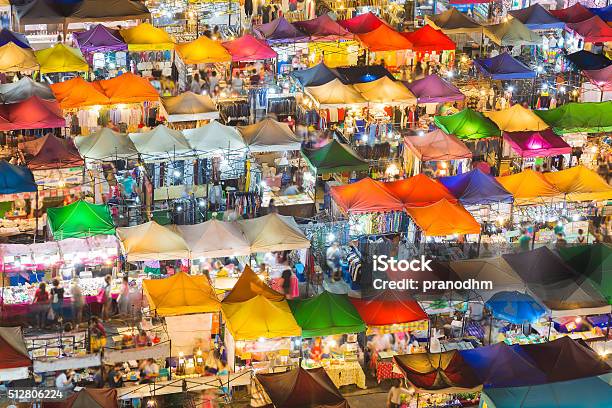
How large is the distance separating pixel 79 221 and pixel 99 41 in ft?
37.6

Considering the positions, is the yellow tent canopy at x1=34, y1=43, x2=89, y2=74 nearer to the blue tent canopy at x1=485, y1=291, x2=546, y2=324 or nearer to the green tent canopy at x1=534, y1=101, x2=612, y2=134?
the green tent canopy at x1=534, y1=101, x2=612, y2=134

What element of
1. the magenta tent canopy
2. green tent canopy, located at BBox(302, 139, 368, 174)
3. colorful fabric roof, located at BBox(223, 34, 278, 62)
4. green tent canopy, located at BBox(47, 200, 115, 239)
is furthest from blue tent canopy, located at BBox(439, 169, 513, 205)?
colorful fabric roof, located at BBox(223, 34, 278, 62)

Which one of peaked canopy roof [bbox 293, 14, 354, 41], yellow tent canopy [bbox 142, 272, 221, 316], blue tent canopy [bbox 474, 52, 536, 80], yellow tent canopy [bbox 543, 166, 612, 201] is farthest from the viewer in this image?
peaked canopy roof [bbox 293, 14, 354, 41]

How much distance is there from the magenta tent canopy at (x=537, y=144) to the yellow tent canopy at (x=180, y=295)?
1101 centimetres

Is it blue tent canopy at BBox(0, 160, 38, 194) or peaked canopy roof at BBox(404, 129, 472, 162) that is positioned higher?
blue tent canopy at BBox(0, 160, 38, 194)

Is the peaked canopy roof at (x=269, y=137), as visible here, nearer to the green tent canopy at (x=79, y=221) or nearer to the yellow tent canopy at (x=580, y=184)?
the green tent canopy at (x=79, y=221)

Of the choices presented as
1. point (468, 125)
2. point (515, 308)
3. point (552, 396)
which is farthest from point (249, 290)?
point (468, 125)

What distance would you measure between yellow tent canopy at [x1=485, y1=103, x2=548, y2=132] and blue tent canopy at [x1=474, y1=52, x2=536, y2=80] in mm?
3423

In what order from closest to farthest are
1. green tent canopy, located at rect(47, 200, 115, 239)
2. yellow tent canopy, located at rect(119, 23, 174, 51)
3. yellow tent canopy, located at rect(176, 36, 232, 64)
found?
green tent canopy, located at rect(47, 200, 115, 239)
yellow tent canopy, located at rect(176, 36, 232, 64)
yellow tent canopy, located at rect(119, 23, 174, 51)

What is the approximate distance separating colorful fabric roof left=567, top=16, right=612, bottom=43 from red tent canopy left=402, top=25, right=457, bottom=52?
4.42 meters

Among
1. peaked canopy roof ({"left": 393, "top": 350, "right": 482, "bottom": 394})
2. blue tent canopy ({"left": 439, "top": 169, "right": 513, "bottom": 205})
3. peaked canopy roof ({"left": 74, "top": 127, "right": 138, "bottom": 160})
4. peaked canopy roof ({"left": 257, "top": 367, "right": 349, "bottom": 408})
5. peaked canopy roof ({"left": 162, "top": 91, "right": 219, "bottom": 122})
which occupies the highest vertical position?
peaked canopy roof ({"left": 74, "top": 127, "right": 138, "bottom": 160})

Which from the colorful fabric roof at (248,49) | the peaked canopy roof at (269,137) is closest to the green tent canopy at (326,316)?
the peaked canopy roof at (269,137)

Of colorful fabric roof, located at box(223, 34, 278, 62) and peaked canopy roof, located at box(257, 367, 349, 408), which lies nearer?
peaked canopy roof, located at box(257, 367, 349, 408)

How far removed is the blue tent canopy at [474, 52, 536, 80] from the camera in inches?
1528
